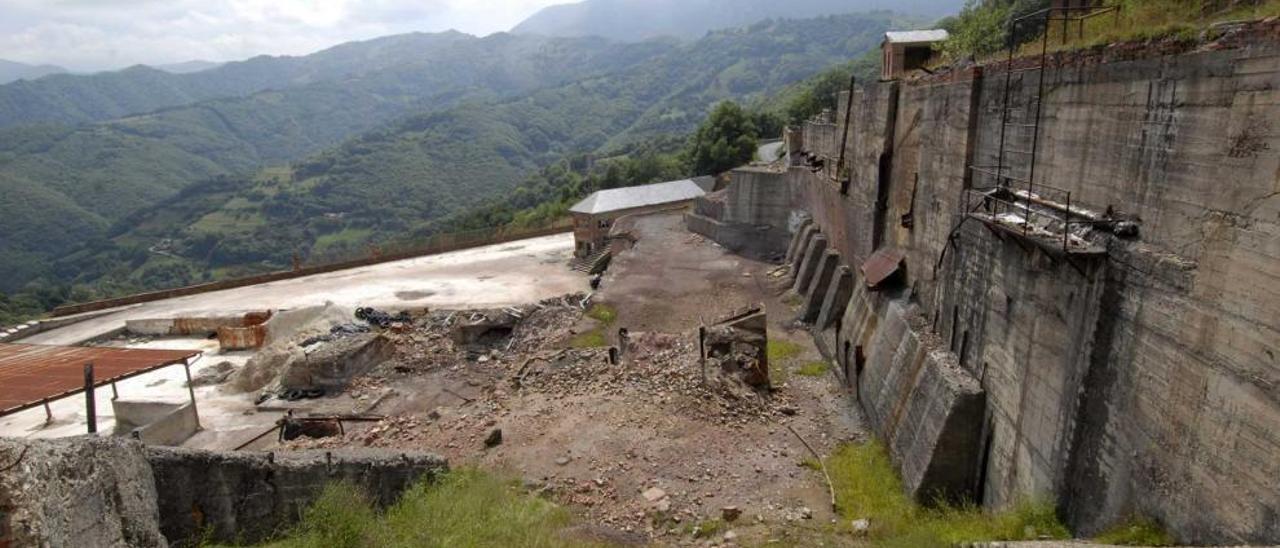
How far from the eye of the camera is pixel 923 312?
1648 centimetres

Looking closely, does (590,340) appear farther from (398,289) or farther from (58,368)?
(398,289)

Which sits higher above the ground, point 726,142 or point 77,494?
point 726,142

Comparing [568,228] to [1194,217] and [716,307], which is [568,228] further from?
[1194,217]

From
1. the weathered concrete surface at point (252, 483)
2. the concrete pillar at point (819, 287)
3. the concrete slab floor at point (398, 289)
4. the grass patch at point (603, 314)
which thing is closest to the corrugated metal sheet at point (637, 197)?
the concrete slab floor at point (398, 289)

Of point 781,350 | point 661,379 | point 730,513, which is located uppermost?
point 661,379

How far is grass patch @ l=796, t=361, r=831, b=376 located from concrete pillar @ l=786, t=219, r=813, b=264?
10.2m

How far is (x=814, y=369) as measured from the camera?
19.8m

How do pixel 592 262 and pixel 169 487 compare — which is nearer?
pixel 169 487

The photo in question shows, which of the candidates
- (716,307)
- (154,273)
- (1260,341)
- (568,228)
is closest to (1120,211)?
(1260,341)

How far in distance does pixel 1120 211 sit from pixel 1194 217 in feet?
4.64

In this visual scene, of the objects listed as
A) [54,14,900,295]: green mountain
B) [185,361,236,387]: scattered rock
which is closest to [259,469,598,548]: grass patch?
[185,361,236,387]: scattered rock

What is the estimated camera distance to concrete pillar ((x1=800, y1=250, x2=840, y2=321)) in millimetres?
23922

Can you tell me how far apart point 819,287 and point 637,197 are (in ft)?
77.2

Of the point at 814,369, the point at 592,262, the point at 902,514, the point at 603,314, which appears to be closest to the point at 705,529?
the point at 902,514
